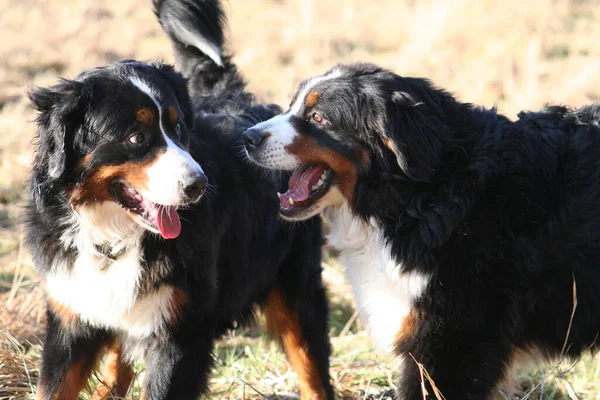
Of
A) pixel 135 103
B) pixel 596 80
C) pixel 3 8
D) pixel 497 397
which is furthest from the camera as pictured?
pixel 3 8

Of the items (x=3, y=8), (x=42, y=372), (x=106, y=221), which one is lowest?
(x=3, y=8)

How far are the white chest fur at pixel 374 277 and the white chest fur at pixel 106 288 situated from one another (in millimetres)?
859

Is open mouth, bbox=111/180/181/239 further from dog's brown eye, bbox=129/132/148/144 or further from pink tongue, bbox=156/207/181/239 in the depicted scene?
dog's brown eye, bbox=129/132/148/144

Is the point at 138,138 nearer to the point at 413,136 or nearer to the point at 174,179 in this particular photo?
the point at 174,179

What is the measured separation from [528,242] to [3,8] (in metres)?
11.7

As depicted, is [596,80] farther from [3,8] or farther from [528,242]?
[3,8]

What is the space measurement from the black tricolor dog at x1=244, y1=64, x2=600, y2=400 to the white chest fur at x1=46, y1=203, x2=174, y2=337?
698mm

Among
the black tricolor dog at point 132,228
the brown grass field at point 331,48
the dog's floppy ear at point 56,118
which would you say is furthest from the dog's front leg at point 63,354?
the brown grass field at point 331,48

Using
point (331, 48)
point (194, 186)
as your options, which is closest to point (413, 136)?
point (194, 186)

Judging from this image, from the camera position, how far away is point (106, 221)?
3348 mm

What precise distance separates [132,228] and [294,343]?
52.2 inches

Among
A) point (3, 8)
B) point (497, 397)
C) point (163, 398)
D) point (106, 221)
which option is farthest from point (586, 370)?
point (3, 8)

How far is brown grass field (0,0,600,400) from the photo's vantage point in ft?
26.0

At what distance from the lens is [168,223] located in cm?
326
